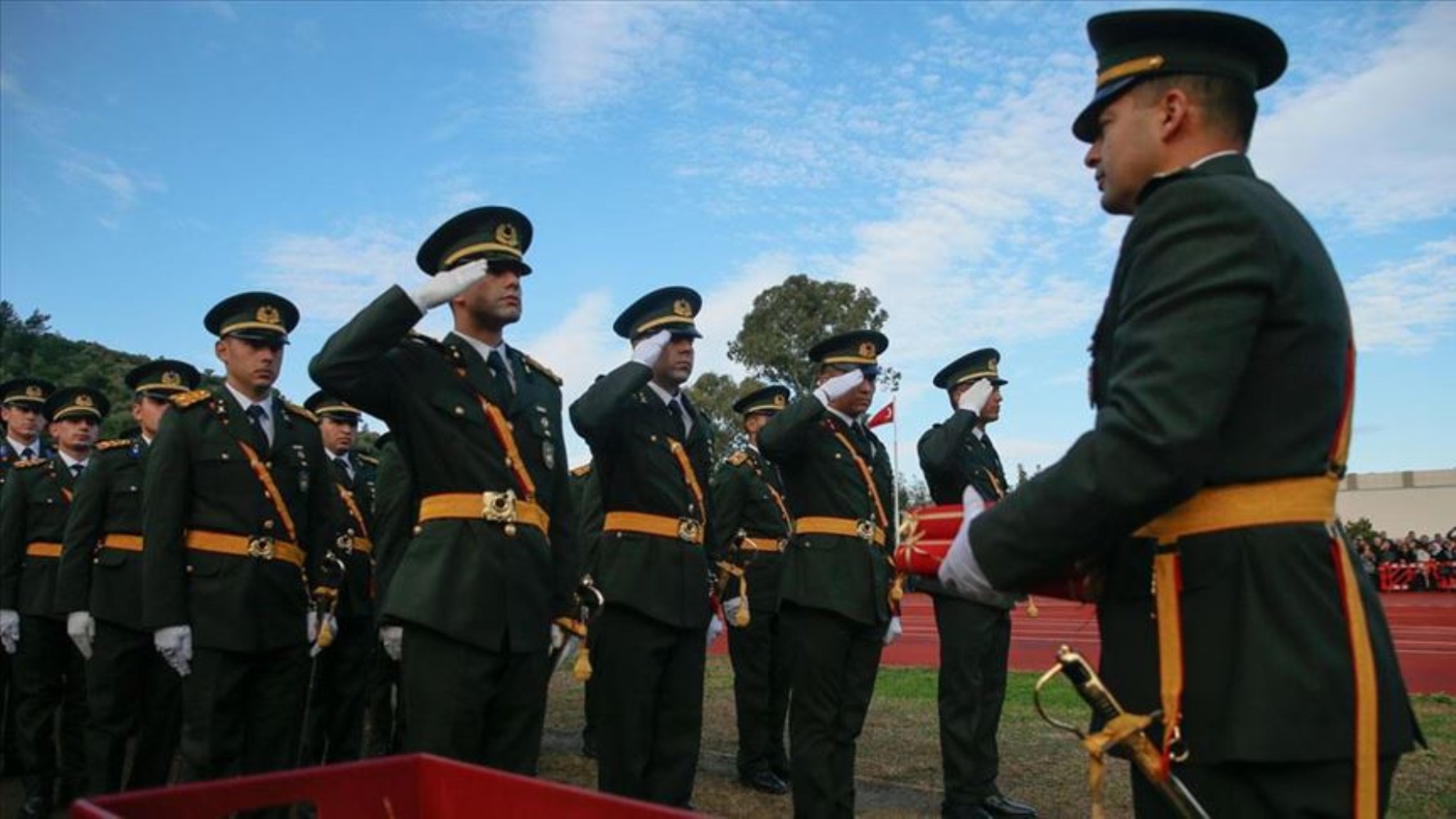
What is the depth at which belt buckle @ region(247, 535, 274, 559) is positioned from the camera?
17.2 ft

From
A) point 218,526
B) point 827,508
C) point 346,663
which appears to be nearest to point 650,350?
point 827,508

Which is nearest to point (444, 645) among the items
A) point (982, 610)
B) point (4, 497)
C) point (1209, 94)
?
point (1209, 94)

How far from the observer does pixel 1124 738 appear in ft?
6.80

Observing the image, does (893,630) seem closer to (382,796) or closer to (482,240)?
(482,240)

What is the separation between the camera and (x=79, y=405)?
8047 millimetres

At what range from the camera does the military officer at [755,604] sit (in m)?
7.65

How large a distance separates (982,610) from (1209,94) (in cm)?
458

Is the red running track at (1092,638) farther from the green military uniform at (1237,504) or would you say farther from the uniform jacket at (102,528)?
the green military uniform at (1237,504)

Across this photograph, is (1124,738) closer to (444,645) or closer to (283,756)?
(444,645)

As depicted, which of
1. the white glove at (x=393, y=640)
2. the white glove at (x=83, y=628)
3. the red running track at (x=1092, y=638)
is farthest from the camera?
the red running track at (x=1092, y=638)

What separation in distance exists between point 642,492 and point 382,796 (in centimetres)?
344

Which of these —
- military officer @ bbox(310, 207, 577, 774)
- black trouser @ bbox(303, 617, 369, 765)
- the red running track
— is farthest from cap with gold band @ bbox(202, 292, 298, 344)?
the red running track

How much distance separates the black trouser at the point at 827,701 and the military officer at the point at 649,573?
0.51 metres

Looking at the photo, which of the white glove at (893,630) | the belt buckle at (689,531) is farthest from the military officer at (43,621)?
the white glove at (893,630)
